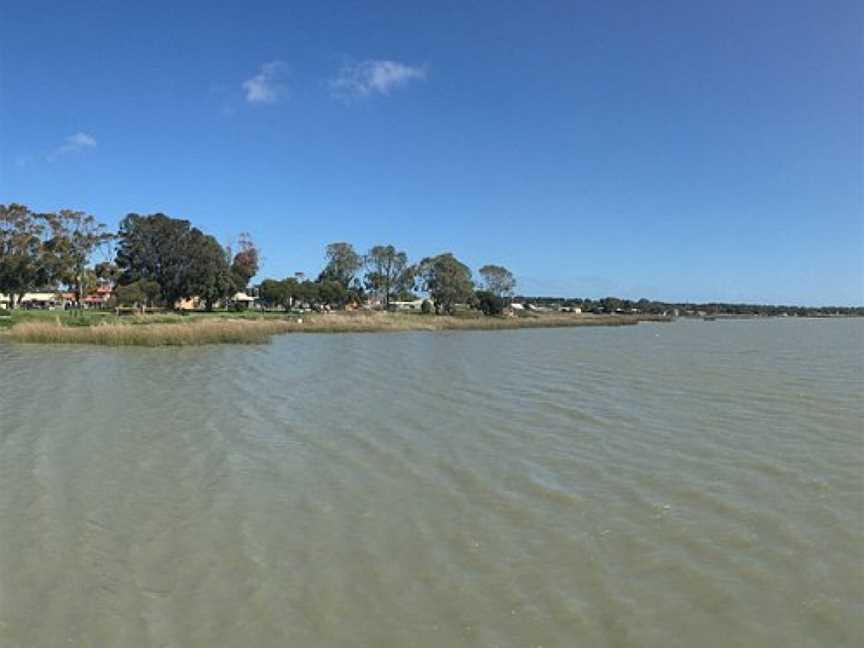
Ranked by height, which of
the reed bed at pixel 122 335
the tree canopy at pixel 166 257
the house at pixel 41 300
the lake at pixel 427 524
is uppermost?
the tree canopy at pixel 166 257

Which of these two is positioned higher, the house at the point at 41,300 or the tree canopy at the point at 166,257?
the tree canopy at the point at 166,257

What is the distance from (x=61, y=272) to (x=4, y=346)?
3841 cm

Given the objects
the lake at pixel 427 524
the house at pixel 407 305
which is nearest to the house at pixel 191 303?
the house at pixel 407 305

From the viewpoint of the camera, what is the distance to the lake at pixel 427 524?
5.43 metres

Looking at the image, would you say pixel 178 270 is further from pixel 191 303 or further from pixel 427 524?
pixel 427 524

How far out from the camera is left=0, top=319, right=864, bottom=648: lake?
5.43 meters

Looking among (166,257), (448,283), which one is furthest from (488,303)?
(166,257)

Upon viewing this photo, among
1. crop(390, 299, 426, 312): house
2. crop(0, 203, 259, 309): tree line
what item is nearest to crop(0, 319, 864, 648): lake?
crop(0, 203, 259, 309): tree line

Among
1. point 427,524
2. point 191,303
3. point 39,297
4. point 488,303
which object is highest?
point 488,303

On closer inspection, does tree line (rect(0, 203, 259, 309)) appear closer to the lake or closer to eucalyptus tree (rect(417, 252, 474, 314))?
eucalyptus tree (rect(417, 252, 474, 314))

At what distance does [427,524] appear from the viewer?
25.9 feet

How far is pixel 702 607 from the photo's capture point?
577 cm

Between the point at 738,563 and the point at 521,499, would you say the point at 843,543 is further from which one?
the point at 521,499

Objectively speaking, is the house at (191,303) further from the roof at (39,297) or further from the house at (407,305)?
the house at (407,305)
